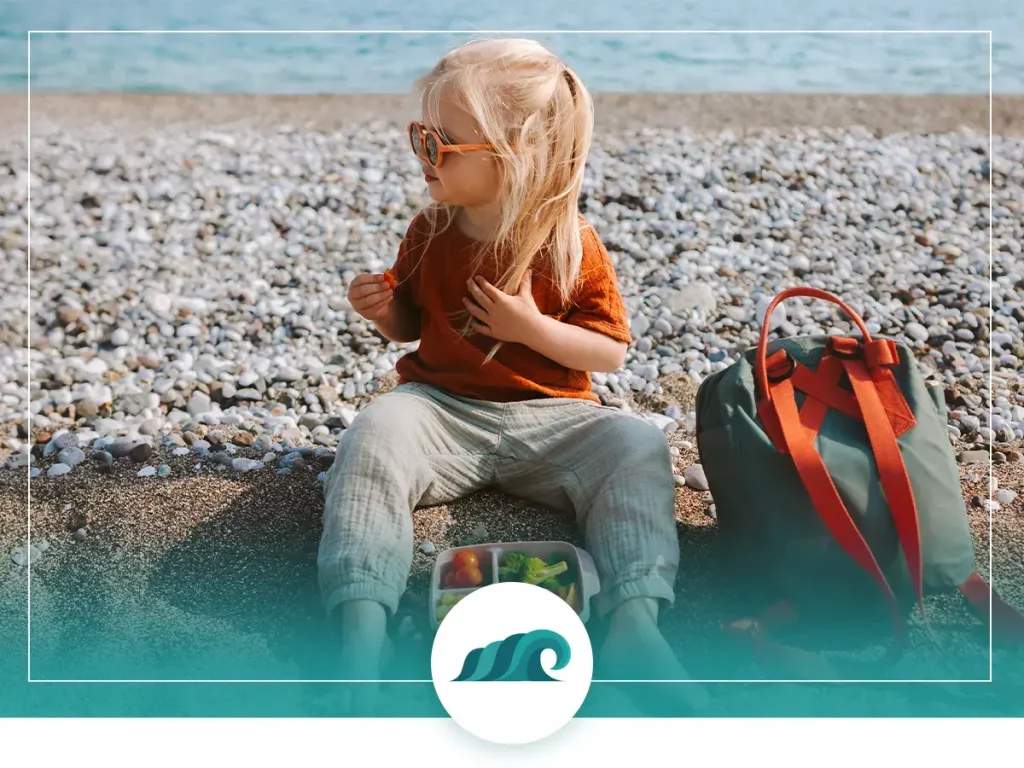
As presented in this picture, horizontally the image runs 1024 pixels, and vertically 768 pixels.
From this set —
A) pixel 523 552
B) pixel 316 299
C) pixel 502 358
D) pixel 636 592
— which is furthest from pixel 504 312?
pixel 316 299

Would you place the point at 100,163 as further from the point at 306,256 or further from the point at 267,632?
the point at 267,632

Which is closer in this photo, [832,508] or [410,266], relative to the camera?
[832,508]

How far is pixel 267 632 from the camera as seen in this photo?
226 centimetres

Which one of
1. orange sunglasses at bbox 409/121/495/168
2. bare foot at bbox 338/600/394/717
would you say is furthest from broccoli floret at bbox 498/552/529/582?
orange sunglasses at bbox 409/121/495/168

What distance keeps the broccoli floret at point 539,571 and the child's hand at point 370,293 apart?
0.67 m

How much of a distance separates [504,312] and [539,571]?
561 millimetres

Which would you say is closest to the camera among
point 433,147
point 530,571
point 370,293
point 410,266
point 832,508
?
point 832,508

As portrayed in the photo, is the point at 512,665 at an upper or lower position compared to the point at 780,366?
lower

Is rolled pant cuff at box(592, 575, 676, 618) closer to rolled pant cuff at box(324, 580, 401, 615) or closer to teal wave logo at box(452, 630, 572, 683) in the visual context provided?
teal wave logo at box(452, 630, 572, 683)

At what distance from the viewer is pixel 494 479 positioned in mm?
2521

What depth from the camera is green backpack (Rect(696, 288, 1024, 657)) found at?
6.95ft

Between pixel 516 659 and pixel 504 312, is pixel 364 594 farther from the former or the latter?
pixel 504 312
